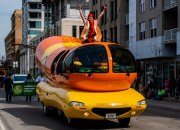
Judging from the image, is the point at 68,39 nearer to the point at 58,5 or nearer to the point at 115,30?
the point at 115,30

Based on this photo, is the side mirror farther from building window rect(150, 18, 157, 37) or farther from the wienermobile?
building window rect(150, 18, 157, 37)

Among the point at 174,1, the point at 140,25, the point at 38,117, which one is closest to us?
the point at 38,117

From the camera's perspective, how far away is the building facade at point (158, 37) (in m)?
37.5

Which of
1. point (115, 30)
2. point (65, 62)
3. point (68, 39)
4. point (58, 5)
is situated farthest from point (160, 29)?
point (58, 5)

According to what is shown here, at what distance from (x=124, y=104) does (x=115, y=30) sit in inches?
1539

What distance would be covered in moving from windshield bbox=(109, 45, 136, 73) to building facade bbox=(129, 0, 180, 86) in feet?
74.4

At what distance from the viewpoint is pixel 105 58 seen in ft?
42.8

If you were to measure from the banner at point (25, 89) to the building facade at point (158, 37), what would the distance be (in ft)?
40.1

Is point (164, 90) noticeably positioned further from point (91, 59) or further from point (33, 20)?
point (33, 20)

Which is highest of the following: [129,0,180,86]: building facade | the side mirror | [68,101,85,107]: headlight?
[129,0,180,86]: building facade

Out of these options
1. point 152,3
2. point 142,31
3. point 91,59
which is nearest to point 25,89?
point 91,59

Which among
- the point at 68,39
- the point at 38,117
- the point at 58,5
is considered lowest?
the point at 38,117

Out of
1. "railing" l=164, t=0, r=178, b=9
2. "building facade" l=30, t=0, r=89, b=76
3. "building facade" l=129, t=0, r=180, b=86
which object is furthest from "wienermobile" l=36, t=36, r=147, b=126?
"building facade" l=30, t=0, r=89, b=76

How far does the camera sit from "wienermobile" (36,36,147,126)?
12297 mm
